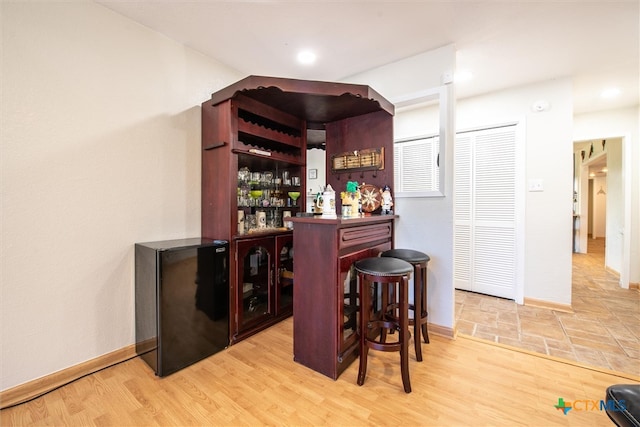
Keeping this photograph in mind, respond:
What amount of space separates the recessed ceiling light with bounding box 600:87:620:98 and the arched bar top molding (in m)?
2.87

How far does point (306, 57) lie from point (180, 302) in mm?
2428

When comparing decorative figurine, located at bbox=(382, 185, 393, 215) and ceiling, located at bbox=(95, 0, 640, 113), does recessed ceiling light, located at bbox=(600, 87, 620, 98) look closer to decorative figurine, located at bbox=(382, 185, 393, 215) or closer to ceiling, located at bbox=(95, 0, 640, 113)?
ceiling, located at bbox=(95, 0, 640, 113)

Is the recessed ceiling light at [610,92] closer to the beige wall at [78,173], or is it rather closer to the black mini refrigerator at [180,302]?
the black mini refrigerator at [180,302]

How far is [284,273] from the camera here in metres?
2.59

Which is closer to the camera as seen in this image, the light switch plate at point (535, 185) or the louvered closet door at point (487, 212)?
the light switch plate at point (535, 185)

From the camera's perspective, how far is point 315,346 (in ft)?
5.71

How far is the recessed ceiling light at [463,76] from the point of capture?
272cm

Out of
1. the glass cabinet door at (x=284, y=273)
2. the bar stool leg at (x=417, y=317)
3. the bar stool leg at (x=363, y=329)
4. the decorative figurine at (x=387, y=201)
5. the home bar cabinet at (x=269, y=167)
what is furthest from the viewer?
the glass cabinet door at (x=284, y=273)

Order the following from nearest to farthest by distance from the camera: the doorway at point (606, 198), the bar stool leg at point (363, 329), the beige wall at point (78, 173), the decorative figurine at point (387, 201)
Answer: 1. the beige wall at point (78, 173)
2. the bar stool leg at point (363, 329)
3. the decorative figurine at point (387, 201)
4. the doorway at point (606, 198)

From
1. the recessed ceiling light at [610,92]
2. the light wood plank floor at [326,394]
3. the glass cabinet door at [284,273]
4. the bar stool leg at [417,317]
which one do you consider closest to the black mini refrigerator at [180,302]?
the light wood plank floor at [326,394]

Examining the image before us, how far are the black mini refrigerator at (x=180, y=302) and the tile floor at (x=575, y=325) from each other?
2.17 metres

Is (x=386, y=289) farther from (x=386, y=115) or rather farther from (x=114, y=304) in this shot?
(x=114, y=304)

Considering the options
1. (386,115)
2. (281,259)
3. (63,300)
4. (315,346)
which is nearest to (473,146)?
(386,115)

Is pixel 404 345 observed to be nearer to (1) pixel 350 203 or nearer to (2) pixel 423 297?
(2) pixel 423 297
